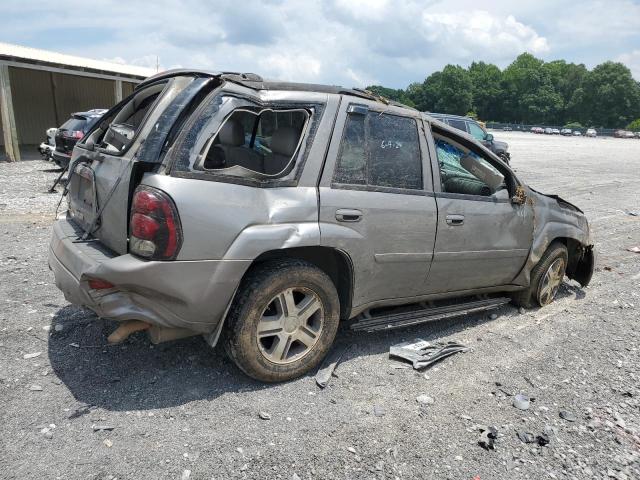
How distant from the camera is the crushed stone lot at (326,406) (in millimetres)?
2619

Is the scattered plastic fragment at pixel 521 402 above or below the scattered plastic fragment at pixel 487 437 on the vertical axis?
below

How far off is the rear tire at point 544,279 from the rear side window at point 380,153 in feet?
6.38

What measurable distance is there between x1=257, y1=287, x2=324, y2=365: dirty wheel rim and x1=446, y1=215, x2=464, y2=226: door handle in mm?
1274

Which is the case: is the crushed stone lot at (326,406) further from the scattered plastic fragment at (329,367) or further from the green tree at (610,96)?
the green tree at (610,96)

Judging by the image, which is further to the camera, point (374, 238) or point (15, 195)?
point (15, 195)

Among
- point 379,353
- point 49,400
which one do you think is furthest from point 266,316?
point 49,400

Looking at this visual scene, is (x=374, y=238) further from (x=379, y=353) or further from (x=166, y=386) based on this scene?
(x=166, y=386)

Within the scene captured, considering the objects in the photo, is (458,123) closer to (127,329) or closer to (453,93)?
(127,329)

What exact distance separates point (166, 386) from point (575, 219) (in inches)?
170

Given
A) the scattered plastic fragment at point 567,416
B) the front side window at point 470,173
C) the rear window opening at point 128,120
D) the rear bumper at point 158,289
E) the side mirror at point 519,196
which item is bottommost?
the scattered plastic fragment at point 567,416

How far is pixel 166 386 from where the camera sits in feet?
10.6

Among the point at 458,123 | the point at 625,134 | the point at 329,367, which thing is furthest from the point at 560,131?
the point at 329,367

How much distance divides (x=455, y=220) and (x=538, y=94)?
124 meters

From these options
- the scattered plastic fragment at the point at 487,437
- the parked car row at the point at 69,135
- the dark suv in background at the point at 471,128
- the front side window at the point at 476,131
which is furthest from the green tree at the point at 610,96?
the scattered plastic fragment at the point at 487,437
